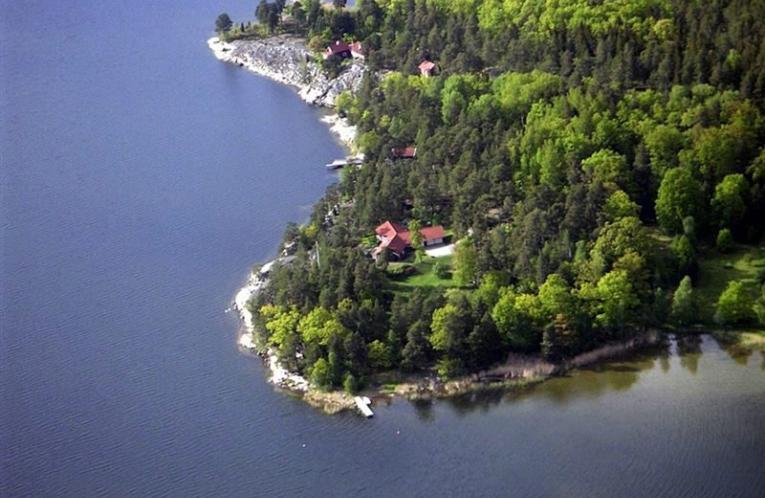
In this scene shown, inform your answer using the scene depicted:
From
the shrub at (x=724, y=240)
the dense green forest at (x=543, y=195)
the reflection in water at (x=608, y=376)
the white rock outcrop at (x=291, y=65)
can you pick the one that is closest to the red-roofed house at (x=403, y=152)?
the dense green forest at (x=543, y=195)

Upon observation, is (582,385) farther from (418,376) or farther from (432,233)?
(432,233)

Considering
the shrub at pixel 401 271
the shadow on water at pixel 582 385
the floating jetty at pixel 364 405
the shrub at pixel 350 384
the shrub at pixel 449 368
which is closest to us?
the floating jetty at pixel 364 405

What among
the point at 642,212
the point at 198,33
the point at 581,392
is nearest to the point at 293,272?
the point at 581,392

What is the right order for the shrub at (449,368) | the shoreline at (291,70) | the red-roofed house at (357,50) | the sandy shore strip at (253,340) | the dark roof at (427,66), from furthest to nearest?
1. the red-roofed house at (357,50)
2. the shoreline at (291,70)
3. the dark roof at (427,66)
4. the sandy shore strip at (253,340)
5. the shrub at (449,368)

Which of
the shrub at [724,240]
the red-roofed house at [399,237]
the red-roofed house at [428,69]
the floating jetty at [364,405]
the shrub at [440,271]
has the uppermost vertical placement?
the red-roofed house at [428,69]

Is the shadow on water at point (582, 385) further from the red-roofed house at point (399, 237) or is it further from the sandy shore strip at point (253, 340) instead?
the red-roofed house at point (399, 237)

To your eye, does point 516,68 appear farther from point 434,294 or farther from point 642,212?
point 434,294

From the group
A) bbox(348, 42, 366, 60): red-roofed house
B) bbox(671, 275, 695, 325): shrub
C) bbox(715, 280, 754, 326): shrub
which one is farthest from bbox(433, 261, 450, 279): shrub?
bbox(348, 42, 366, 60): red-roofed house
